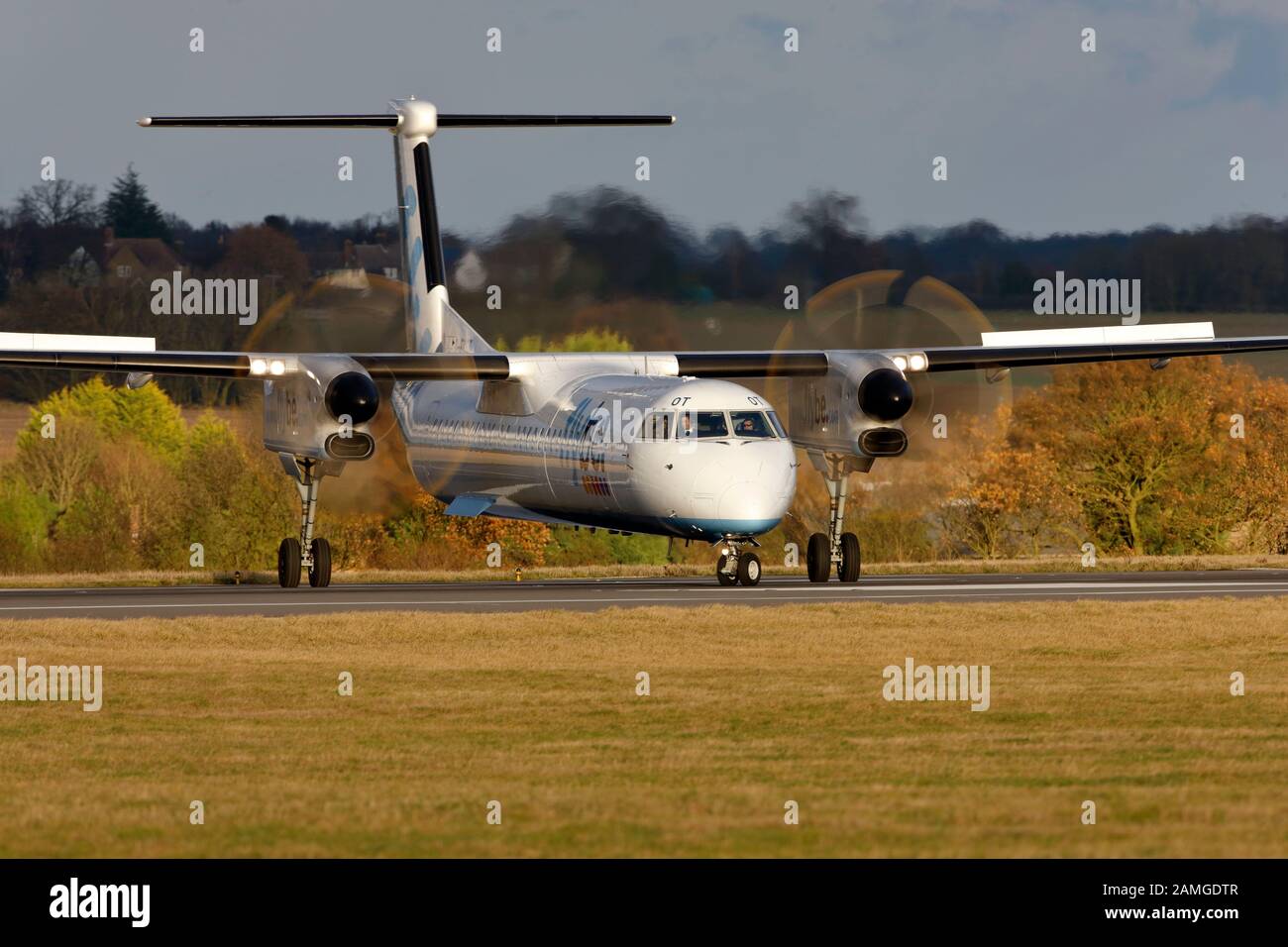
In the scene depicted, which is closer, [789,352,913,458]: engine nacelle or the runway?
the runway

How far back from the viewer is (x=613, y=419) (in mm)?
30578

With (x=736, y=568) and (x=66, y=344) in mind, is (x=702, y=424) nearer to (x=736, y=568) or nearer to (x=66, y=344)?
(x=736, y=568)

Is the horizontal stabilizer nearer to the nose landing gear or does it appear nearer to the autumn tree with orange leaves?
the nose landing gear

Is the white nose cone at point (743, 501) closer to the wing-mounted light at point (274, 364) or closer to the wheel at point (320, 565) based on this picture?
the wing-mounted light at point (274, 364)

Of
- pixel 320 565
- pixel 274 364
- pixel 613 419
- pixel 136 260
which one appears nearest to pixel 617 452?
pixel 613 419

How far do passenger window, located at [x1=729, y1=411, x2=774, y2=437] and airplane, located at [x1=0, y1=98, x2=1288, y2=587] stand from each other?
3cm

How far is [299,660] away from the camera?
21.6 m

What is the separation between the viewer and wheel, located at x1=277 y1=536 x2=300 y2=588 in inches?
1380

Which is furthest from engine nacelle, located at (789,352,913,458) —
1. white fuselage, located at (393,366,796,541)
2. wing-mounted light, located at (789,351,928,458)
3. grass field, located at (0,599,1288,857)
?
grass field, located at (0,599,1288,857)

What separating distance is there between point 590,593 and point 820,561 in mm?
4460
